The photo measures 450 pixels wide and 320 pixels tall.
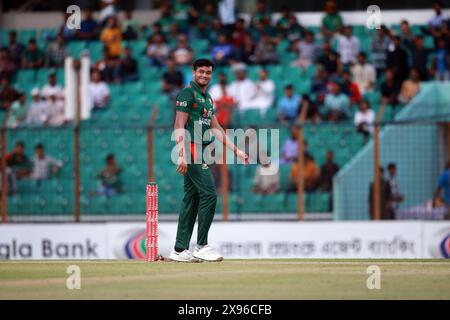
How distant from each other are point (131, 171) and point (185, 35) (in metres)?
5.92

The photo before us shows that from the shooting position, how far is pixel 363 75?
2430 cm

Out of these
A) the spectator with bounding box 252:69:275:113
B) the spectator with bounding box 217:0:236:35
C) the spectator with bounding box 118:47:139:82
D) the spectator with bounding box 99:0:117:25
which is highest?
the spectator with bounding box 99:0:117:25

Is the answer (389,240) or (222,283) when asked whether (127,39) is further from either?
(222,283)

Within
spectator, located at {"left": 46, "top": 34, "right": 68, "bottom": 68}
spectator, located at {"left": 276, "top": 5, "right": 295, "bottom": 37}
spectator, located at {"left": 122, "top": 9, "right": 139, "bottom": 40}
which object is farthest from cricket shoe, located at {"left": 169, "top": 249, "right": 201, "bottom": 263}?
spectator, located at {"left": 122, "top": 9, "right": 139, "bottom": 40}

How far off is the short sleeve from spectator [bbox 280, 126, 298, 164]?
28.0ft

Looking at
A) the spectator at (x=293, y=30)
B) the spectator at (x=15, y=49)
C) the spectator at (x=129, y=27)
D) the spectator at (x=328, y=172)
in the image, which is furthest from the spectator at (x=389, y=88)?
the spectator at (x=15, y=49)

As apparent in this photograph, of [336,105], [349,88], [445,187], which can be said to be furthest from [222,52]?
[445,187]

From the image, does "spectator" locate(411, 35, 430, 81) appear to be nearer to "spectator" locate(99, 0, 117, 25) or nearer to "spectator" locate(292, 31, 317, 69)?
"spectator" locate(292, 31, 317, 69)

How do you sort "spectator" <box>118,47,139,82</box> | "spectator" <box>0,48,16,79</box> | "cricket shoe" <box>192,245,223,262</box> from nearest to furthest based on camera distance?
"cricket shoe" <box>192,245,223,262</box>
"spectator" <box>118,47,139,82</box>
"spectator" <box>0,48,16,79</box>

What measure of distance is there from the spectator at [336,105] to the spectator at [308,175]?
176cm

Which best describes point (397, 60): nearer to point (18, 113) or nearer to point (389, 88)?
point (389, 88)

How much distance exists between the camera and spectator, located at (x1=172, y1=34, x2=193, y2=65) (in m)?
25.6

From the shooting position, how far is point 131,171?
2192cm

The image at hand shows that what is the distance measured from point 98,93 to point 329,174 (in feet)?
20.9
